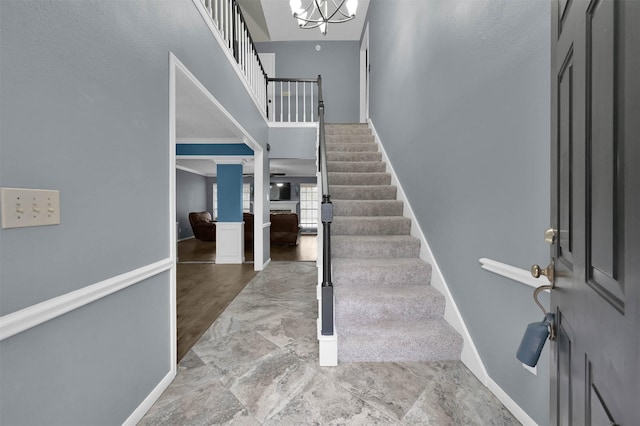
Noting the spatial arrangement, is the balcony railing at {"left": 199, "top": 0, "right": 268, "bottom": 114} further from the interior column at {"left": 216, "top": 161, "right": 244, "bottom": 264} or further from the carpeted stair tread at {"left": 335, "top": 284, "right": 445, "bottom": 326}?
the carpeted stair tread at {"left": 335, "top": 284, "right": 445, "bottom": 326}

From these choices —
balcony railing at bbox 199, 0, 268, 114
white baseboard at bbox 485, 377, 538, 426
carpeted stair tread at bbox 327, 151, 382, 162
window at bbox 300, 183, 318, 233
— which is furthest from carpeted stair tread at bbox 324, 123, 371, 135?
window at bbox 300, 183, 318, 233

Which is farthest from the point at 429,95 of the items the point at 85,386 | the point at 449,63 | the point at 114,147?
the point at 85,386

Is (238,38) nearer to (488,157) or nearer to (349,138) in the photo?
(349,138)

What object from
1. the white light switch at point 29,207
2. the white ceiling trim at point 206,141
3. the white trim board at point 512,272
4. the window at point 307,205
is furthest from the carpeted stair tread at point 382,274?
the window at point 307,205

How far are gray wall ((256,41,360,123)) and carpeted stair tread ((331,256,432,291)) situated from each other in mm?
5090

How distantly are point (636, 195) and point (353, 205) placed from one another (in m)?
2.67

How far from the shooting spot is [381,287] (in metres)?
2.23

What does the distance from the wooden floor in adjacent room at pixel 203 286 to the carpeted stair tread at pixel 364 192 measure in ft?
5.87

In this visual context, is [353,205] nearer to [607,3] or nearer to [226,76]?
[226,76]

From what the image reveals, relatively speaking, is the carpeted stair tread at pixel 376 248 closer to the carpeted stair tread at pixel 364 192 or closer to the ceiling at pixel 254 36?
the carpeted stair tread at pixel 364 192

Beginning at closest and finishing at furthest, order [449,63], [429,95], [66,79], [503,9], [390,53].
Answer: [66,79] → [503,9] → [449,63] → [429,95] → [390,53]

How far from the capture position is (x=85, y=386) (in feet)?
3.45

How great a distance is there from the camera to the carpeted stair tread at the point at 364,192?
326 centimetres

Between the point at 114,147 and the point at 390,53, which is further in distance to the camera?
the point at 390,53
